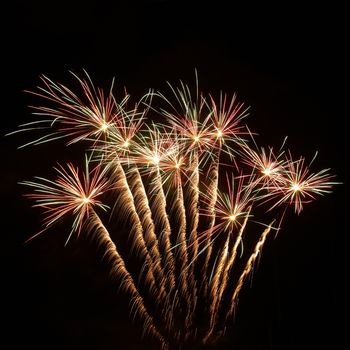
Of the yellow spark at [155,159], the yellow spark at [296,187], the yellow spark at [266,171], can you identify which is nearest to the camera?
the yellow spark at [155,159]

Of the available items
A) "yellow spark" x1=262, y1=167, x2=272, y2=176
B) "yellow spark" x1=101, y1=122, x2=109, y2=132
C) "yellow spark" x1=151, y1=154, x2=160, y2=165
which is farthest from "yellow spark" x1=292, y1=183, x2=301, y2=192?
"yellow spark" x1=101, y1=122, x2=109, y2=132

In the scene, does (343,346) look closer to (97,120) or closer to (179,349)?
(179,349)

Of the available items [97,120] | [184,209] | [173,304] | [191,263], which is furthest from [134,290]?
[97,120]

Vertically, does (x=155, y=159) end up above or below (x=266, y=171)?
below

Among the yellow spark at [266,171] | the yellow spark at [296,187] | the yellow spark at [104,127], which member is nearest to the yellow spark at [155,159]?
the yellow spark at [104,127]

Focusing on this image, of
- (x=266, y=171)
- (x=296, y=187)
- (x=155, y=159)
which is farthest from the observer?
(x=266, y=171)

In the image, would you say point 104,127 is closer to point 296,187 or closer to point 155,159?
point 155,159

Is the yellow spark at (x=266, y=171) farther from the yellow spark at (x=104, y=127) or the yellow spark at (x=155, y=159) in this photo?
the yellow spark at (x=104, y=127)

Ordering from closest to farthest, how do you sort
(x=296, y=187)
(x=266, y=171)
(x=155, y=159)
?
(x=155, y=159)
(x=296, y=187)
(x=266, y=171)

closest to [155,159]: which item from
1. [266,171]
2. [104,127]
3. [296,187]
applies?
[104,127]

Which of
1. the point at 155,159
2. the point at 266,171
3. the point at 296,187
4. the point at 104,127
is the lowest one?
the point at 155,159

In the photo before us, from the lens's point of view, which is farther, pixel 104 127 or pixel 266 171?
pixel 266 171

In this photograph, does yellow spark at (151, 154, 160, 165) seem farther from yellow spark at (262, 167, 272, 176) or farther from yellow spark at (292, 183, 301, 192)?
yellow spark at (292, 183, 301, 192)
